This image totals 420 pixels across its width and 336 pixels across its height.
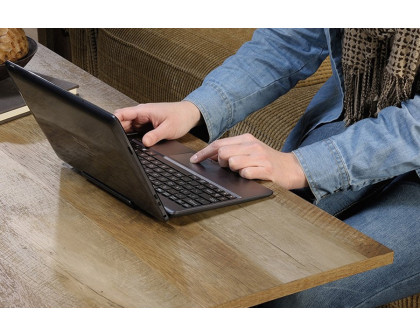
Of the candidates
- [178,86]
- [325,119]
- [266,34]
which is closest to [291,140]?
[325,119]

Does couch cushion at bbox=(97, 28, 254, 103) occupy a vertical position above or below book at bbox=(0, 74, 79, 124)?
below

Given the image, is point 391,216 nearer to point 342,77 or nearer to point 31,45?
point 342,77

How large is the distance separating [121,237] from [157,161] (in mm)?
208

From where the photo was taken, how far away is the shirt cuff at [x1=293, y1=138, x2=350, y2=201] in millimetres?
1166

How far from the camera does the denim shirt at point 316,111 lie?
1.18 m

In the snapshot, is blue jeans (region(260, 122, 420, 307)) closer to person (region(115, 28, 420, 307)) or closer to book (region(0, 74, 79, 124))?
person (region(115, 28, 420, 307))

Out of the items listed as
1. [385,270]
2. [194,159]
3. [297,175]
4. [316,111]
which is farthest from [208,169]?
[316,111]

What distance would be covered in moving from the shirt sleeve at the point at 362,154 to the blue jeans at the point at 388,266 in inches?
3.1

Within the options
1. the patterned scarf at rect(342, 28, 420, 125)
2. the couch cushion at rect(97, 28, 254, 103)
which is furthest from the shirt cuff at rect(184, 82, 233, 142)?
the couch cushion at rect(97, 28, 254, 103)

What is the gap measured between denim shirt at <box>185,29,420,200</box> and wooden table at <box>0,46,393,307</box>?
0.12 m

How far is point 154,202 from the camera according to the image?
0.98 m

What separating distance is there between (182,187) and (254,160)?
12 cm

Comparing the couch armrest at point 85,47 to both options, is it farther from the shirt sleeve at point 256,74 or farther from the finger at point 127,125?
the finger at point 127,125

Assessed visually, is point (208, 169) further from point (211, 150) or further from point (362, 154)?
point (362, 154)
